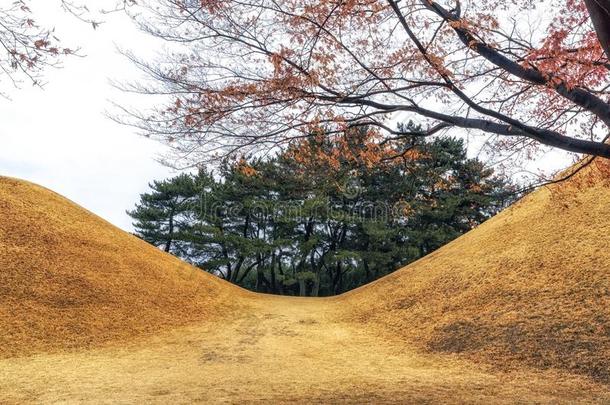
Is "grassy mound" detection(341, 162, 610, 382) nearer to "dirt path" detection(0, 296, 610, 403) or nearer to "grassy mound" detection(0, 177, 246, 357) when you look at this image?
"dirt path" detection(0, 296, 610, 403)

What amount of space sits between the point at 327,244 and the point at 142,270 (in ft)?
45.5

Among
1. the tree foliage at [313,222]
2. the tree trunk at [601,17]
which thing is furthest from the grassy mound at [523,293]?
the tree foliage at [313,222]

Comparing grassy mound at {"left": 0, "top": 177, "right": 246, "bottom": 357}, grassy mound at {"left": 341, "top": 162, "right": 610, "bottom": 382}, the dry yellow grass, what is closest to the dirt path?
the dry yellow grass

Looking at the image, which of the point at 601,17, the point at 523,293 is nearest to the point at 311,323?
the point at 523,293

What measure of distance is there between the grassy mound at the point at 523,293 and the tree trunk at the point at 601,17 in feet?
9.01

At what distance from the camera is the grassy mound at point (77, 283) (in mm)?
8023

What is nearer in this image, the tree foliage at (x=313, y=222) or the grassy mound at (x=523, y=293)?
the grassy mound at (x=523, y=293)

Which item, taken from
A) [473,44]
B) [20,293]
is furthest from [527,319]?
[20,293]

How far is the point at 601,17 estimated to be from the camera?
128 inches

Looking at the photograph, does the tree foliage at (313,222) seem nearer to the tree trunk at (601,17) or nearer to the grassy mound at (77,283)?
the grassy mound at (77,283)

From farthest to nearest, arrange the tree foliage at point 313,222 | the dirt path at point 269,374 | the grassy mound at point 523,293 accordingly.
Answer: the tree foliage at point 313,222 < the grassy mound at point 523,293 < the dirt path at point 269,374

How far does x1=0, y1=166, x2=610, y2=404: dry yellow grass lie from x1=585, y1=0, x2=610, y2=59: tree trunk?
3220 millimetres

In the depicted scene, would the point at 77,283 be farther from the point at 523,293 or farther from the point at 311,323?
the point at 523,293

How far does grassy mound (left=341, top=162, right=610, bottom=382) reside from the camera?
20.7ft
